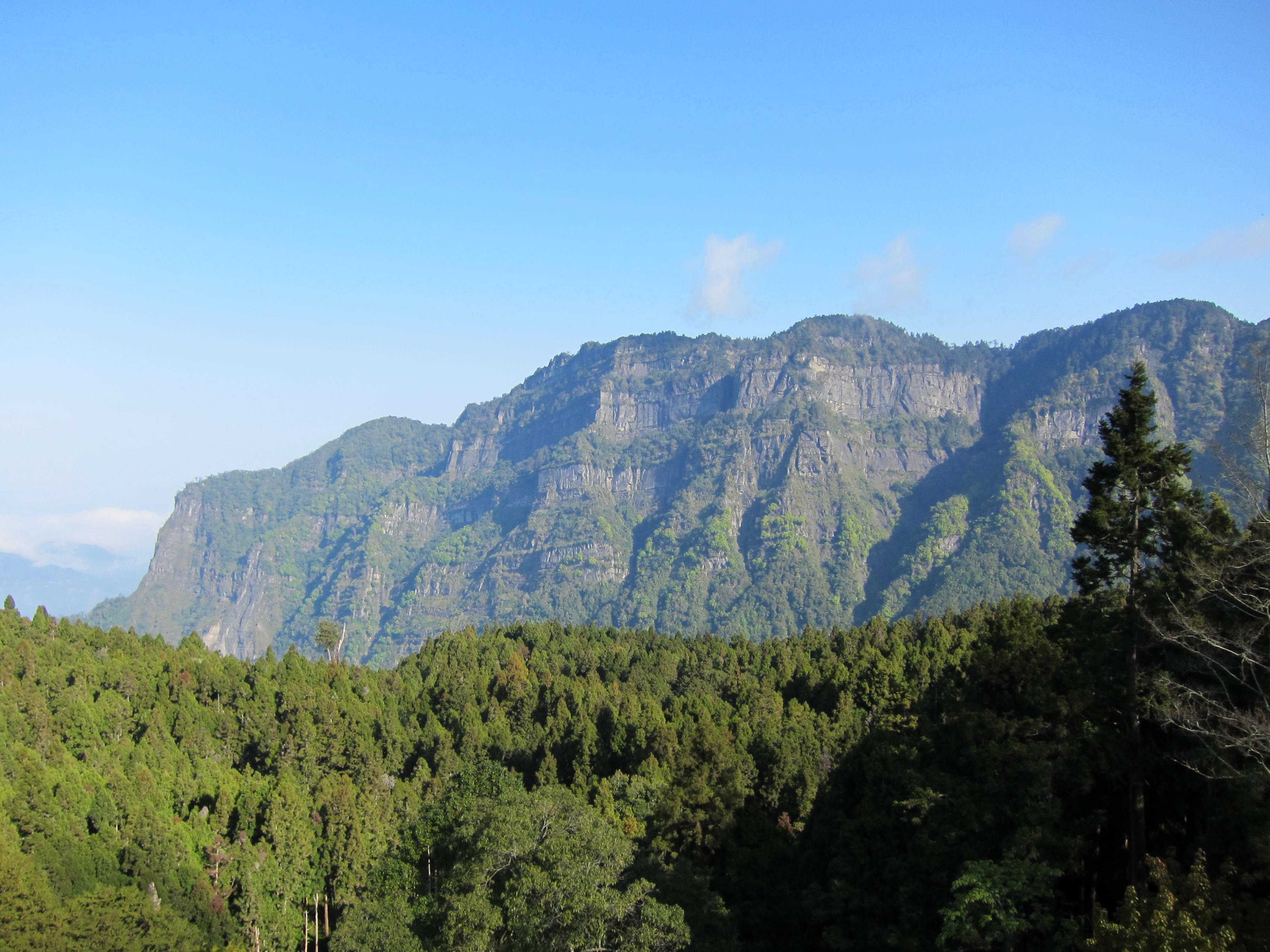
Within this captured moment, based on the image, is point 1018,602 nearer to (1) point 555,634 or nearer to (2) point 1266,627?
(2) point 1266,627

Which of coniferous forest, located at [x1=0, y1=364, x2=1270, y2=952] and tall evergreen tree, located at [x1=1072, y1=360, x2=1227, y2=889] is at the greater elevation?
tall evergreen tree, located at [x1=1072, y1=360, x2=1227, y2=889]

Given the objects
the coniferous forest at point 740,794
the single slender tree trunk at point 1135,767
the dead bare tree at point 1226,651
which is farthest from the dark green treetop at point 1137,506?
the dead bare tree at point 1226,651

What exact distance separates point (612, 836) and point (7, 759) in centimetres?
5345

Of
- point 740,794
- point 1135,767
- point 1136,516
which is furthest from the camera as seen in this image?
point 740,794

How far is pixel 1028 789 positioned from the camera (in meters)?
35.8

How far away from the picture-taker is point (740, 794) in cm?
6119

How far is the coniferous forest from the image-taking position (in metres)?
33.1

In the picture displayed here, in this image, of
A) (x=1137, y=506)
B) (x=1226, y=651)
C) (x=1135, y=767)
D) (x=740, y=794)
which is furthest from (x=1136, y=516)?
(x=740, y=794)

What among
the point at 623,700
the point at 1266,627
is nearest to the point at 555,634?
the point at 623,700

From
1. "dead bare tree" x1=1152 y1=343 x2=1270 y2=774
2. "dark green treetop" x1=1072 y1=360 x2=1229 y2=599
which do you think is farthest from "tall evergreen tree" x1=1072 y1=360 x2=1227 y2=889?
"dead bare tree" x1=1152 y1=343 x2=1270 y2=774

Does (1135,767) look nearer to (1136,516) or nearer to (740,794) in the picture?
(1136,516)

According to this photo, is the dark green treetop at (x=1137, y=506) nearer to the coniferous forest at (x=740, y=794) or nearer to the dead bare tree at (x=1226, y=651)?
the coniferous forest at (x=740, y=794)

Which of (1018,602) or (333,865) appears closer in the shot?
(1018,602)

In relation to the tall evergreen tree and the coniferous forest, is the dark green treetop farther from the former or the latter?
the coniferous forest
